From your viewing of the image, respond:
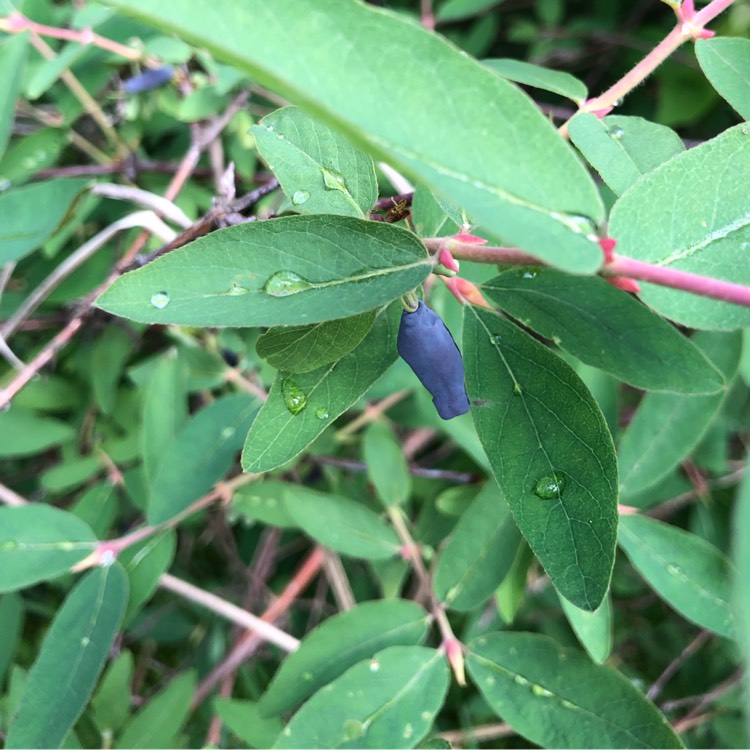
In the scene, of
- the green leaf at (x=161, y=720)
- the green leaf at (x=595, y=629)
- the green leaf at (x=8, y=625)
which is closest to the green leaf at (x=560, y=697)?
the green leaf at (x=595, y=629)

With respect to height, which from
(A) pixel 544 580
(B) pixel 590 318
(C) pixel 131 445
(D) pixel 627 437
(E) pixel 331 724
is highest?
(B) pixel 590 318

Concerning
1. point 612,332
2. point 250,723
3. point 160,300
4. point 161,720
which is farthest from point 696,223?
point 161,720

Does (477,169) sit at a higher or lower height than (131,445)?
higher

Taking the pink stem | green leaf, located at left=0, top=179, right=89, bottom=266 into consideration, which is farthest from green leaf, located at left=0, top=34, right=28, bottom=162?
the pink stem

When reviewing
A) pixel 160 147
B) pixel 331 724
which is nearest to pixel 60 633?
pixel 331 724

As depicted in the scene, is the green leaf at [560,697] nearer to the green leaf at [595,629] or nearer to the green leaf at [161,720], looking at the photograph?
the green leaf at [595,629]

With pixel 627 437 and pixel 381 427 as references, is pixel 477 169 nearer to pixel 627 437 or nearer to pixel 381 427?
pixel 627 437

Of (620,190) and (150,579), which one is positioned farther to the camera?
(150,579)
